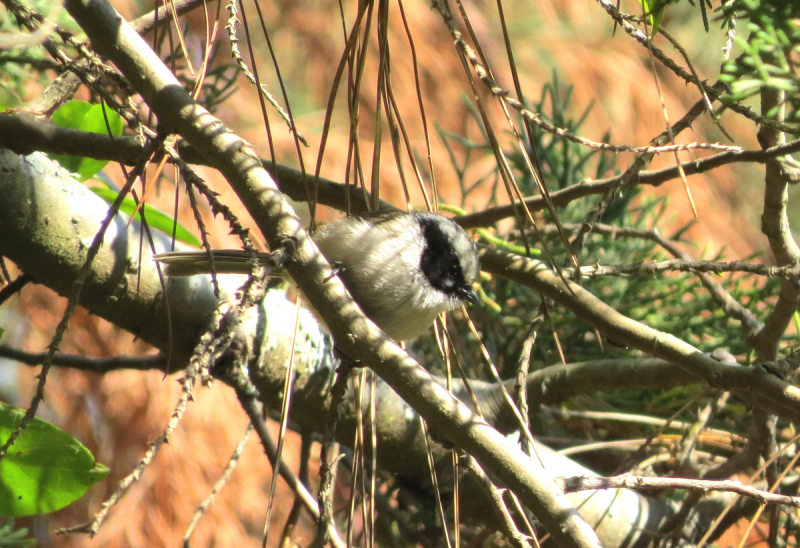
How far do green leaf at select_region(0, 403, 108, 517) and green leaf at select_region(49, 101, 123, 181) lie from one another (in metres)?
0.67

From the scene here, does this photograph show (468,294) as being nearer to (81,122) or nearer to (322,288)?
(322,288)

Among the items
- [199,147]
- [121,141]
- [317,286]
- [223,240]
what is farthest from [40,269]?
[223,240]

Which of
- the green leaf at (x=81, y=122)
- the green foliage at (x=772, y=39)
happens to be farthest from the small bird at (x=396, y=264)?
the green foliage at (x=772, y=39)

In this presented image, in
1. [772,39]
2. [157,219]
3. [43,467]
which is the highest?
[157,219]

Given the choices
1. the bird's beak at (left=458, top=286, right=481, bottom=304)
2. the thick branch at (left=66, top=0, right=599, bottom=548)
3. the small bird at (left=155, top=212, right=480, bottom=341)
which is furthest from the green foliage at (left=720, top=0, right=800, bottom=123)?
the bird's beak at (left=458, top=286, right=481, bottom=304)

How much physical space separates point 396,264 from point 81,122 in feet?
2.66

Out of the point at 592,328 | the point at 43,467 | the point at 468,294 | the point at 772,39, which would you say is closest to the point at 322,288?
the point at 772,39

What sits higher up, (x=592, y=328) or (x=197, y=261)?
(x=592, y=328)

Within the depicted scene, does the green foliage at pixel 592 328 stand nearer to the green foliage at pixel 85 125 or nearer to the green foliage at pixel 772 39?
the green foliage at pixel 85 125

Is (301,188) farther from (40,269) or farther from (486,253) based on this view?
(40,269)

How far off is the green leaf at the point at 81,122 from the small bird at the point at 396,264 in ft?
1.16

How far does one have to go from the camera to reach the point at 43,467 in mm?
1232

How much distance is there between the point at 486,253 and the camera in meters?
1.54

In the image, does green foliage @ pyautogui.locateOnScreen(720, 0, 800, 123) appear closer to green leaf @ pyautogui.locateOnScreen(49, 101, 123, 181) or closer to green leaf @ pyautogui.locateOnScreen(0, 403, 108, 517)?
green leaf @ pyautogui.locateOnScreen(0, 403, 108, 517)
